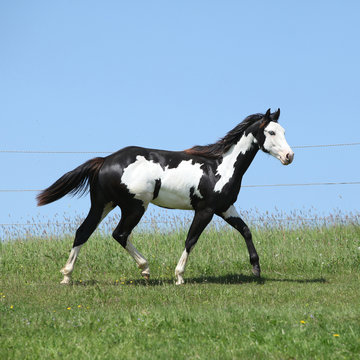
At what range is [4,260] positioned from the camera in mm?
11773

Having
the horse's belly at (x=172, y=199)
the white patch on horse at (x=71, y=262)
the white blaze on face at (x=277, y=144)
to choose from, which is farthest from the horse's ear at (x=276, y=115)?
the white patch on horse at (x=71, y=262)

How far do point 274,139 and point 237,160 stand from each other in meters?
0.70

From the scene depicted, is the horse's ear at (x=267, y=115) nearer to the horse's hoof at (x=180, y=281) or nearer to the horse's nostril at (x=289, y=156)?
the horse's nostril at (x=289, y=156)

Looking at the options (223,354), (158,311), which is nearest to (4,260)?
(158,311)

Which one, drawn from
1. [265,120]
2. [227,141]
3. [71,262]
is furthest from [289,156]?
[71,262]

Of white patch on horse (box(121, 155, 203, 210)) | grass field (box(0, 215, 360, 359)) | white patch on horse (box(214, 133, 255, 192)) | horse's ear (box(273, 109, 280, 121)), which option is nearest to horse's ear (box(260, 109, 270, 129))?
horse's ear (box(273, 109, 280, 121))

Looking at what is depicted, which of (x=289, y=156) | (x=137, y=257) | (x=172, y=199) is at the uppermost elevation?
(x=289, y=156)

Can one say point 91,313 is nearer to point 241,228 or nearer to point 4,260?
point 241,228

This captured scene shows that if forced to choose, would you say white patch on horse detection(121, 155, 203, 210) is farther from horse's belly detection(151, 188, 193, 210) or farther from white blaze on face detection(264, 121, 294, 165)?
white blaze on face detection(264, 121, 294, 165)

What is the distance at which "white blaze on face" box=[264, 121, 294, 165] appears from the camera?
8.66 meters

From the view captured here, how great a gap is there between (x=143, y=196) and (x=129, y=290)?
4.74 ft

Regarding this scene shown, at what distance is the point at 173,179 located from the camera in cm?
872

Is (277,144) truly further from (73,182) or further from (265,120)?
(73,182)

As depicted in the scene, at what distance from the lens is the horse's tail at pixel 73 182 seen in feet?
29.1
